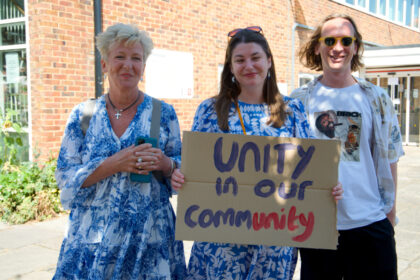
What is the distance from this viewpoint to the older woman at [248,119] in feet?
7.14

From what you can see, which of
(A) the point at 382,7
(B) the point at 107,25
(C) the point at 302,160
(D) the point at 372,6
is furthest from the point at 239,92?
(A) the point at 382,7

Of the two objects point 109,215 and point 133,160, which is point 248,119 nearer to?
point 133,160

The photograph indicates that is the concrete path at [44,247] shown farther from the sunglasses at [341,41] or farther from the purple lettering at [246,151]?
the sunglasses at [341,41]

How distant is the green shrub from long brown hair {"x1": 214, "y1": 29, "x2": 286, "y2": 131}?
4.05 metres

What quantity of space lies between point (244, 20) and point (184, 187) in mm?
8974

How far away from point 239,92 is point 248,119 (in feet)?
0.65

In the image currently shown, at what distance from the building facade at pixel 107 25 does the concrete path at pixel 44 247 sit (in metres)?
1.58


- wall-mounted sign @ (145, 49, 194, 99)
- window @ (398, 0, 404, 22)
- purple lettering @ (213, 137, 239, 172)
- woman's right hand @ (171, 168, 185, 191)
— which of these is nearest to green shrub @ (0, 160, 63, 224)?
wall-mounted sign @ (145, 49, 194, 99)

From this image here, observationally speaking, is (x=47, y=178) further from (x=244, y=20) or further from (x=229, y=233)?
(x=244, y=20)

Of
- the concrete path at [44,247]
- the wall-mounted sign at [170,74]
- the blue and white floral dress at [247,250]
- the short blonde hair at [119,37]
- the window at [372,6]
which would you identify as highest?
the window at [372,6]

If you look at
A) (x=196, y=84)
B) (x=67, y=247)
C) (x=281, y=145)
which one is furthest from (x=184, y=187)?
(x=196, y=84)

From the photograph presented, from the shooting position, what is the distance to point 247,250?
2203mm

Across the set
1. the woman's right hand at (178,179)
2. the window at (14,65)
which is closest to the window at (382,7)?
the window at (14,65)

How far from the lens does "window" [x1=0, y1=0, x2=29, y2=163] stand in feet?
21.7
